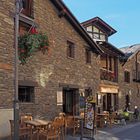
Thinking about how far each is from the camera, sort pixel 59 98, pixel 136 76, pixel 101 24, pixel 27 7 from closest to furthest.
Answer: pixel 27 7, pixel 59 98, pixel 101 24, pixel 136 76

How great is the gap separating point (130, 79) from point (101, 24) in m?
7.20

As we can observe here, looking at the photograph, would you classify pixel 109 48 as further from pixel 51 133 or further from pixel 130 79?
pixel 51 133

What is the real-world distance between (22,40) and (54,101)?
613 cm

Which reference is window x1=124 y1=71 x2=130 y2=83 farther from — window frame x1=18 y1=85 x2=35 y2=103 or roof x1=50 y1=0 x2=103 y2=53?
window frame x1=18 y1=85 x2=35 y2=103

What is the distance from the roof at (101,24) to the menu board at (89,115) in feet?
45.1

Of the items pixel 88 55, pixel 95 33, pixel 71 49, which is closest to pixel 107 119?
pixel 88 55

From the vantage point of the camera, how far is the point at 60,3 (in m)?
20.1

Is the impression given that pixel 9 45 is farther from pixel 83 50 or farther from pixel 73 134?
pixel 83 50

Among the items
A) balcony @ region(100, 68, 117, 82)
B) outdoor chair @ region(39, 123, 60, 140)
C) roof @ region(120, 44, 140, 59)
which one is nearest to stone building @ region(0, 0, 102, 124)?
outdoor chair @ region(39, 123, 60, 140)

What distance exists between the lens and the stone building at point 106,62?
1120 inches

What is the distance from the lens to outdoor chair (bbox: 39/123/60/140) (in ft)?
45.6

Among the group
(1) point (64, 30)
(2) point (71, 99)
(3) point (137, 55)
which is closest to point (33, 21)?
(1) point (64, 30)

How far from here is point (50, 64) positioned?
761 inches

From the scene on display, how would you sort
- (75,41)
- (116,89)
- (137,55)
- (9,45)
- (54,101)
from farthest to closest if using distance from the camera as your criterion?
1. (137,55)
2. (116,89)
3. (75,41)
4. (54,101)
5. (9,45)
